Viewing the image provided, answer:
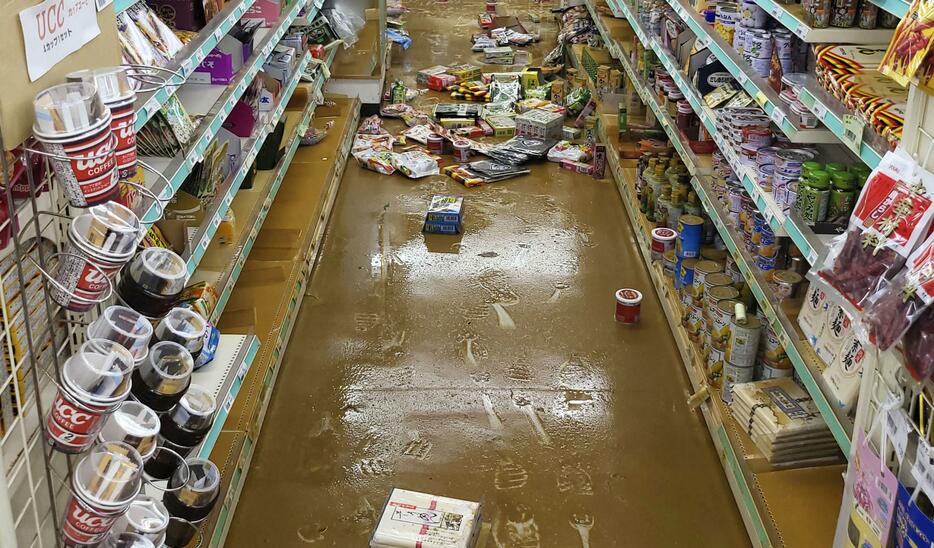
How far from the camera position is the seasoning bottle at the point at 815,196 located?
2861mm

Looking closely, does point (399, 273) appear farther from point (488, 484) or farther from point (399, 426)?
point (488, 484)

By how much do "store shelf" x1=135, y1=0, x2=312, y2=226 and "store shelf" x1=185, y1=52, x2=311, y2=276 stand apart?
0.23 metres

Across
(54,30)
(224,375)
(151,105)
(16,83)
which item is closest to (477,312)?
(224,375)

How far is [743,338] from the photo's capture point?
3.53 m

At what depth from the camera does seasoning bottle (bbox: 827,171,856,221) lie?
112 inches

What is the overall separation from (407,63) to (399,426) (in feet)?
20.1

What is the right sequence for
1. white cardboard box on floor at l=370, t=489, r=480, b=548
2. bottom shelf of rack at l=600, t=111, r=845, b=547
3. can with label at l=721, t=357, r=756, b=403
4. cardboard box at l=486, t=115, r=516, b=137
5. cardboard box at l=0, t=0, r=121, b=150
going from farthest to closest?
cardboard box at l=486, t=115, r=516, b=137, can with label at l=721, t=357, r=756, b=403, white cardboard box on floor at l=370, t=489, r=480, b=548, bottom shelf of rack at l=600, t=111, r=845, b=547, cardboard box at l=0, t=0, r=121, b=150

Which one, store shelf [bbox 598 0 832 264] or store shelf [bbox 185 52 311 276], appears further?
store shelf [bbox 185 52 311 276]

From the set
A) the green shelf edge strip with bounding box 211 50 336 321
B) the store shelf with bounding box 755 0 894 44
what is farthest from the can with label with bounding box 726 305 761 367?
the green shelf edge strip with bounding box 211 50 336 321

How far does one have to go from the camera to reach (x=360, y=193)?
6160 millimetres

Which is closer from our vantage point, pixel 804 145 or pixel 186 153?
pixel 186 153

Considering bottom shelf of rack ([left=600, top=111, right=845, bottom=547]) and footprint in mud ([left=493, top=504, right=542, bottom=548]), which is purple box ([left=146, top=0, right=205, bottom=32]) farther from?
bottom shelf of rack ([left=600, top=111, right=845, bottom=547])

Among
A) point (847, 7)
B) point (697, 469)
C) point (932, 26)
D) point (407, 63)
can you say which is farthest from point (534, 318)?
point (407, 63)

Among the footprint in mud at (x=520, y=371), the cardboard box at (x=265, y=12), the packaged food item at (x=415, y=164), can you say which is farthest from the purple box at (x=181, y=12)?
the packaged food item at (x=415, y=164)
